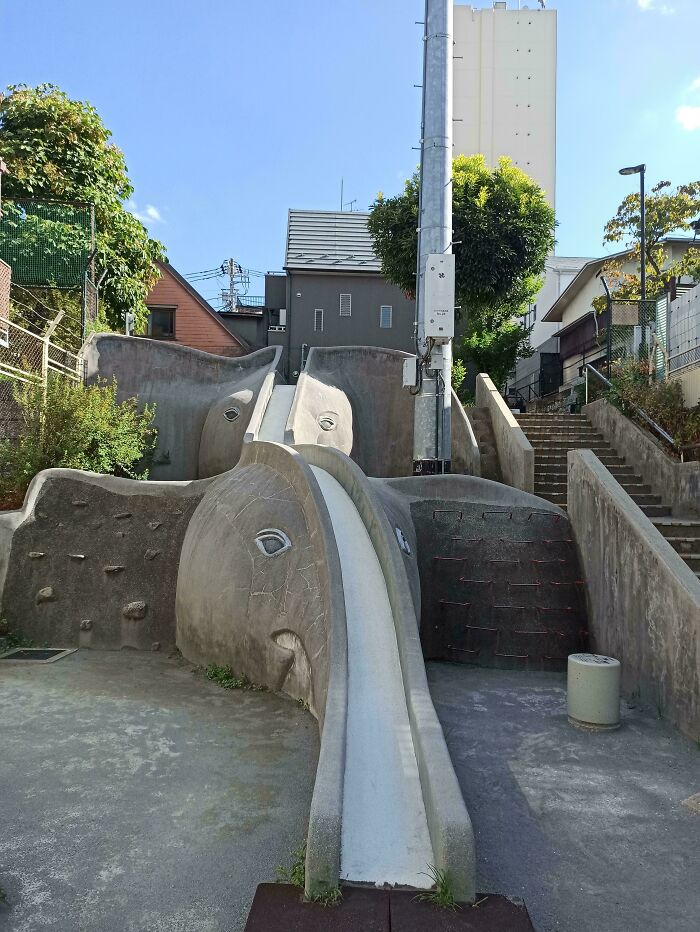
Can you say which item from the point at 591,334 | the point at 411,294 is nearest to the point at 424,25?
the point at 411,294

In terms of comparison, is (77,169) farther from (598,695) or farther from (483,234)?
(598,695)

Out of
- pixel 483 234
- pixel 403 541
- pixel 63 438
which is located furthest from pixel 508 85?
pixel 403 541

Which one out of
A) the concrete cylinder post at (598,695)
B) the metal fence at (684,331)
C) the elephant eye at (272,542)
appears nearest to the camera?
the concrete cylinder post at (598,695)

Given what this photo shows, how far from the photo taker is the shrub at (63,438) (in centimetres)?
1230

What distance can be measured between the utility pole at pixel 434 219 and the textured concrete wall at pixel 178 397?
6997 mm

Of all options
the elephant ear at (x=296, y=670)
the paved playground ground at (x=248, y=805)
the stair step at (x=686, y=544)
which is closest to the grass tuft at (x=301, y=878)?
the paved playground ground at (x=248, y=805)

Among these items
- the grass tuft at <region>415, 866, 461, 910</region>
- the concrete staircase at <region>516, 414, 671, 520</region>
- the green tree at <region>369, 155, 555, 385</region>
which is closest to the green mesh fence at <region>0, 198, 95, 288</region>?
the green tree at <region>369, 155, 555, 385</region>

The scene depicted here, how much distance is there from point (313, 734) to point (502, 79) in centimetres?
4786

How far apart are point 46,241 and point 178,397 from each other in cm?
596

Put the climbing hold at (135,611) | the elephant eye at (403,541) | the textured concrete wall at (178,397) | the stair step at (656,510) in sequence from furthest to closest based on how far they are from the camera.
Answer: the textured concrete wall at (178,397) < the stair step at (656,510) < the climbing hold at (135,611) < the elephant eye at (403,541)

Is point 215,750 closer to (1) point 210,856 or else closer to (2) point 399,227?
(1) point 210,856

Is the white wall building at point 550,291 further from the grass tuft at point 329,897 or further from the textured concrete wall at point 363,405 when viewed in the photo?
the grass tuft at point 329,897

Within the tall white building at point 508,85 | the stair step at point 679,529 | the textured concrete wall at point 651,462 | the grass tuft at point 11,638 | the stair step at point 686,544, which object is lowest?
the grass tuft at point 11,638

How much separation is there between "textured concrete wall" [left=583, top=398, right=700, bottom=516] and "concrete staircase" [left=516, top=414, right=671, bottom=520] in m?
0.16
